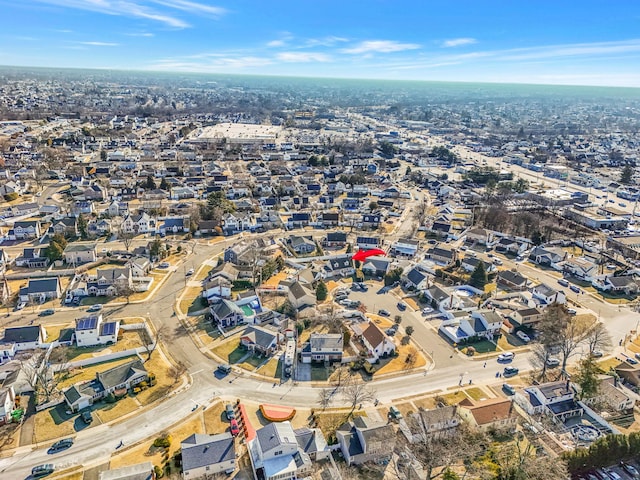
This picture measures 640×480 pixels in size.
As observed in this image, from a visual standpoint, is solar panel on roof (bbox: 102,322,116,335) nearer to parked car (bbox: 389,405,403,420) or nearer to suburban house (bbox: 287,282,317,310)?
suburban house (bbox: 287,282,317,310)

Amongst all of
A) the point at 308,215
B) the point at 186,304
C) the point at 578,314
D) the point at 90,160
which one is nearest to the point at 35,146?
the point at 90,160

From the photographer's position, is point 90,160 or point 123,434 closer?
point 123,434

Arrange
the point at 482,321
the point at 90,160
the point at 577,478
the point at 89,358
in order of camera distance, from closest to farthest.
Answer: the point at 577,478 < the point at 89,358 < the point at 482,321 < the point at 90,160

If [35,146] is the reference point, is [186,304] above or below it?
below

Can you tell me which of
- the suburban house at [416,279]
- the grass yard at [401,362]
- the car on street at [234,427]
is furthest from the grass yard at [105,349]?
the suburban house at [416,279]

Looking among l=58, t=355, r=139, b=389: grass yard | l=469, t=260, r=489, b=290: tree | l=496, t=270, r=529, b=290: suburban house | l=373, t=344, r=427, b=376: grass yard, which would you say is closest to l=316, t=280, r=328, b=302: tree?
l=373, t=344, r=427, b=376: grass yard

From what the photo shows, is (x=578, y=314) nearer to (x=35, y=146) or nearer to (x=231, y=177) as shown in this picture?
(x=231, y=177)

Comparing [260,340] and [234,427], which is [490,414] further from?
[260,340]

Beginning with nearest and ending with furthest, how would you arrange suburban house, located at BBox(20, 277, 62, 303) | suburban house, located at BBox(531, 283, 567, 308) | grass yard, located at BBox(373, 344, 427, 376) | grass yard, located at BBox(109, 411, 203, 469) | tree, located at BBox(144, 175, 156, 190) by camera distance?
grass yard, located at BBox(109, 411, 203, 469), grass yard, located at BBox(373, 344, 427, 376), suburban house, located at BBox(20, 277, 62, 303), suburban house, located at BBox(531, 283, 567, 308), tree, located at BBox(144, 175, 156, 190)
